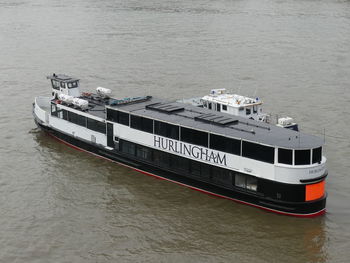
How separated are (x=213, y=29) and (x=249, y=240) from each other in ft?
180

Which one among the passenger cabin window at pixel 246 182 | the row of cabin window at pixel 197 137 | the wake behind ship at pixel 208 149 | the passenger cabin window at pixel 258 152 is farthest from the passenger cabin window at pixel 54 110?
the passenger cabin window at pixel 258 152

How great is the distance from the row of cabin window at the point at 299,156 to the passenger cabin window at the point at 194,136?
424 centimetres

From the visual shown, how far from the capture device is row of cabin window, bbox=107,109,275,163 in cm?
2533

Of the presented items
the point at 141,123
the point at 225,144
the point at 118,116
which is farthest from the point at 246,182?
the point at 118,116

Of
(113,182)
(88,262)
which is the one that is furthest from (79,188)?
(88,262)

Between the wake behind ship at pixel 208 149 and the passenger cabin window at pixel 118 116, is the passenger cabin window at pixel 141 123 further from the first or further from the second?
the passenger cabin window at pixel 118 116

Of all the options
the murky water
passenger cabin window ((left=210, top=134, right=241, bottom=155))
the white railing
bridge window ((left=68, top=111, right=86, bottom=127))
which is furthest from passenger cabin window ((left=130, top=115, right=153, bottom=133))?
the white railing

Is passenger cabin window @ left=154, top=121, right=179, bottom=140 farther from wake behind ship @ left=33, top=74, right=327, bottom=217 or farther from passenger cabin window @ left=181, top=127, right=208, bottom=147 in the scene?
passenger cabin window @ left=181, top=127, right=208, bottom=147

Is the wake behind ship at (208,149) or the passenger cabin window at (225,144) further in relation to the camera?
the passenger cabin window at (225,144)

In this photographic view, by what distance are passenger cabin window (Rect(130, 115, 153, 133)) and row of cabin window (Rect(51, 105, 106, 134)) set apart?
2877 millimetres

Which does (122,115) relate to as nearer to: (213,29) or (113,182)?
(113,182)

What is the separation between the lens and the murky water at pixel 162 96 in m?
24.3

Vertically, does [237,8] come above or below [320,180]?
above

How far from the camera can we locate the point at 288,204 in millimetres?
25312
